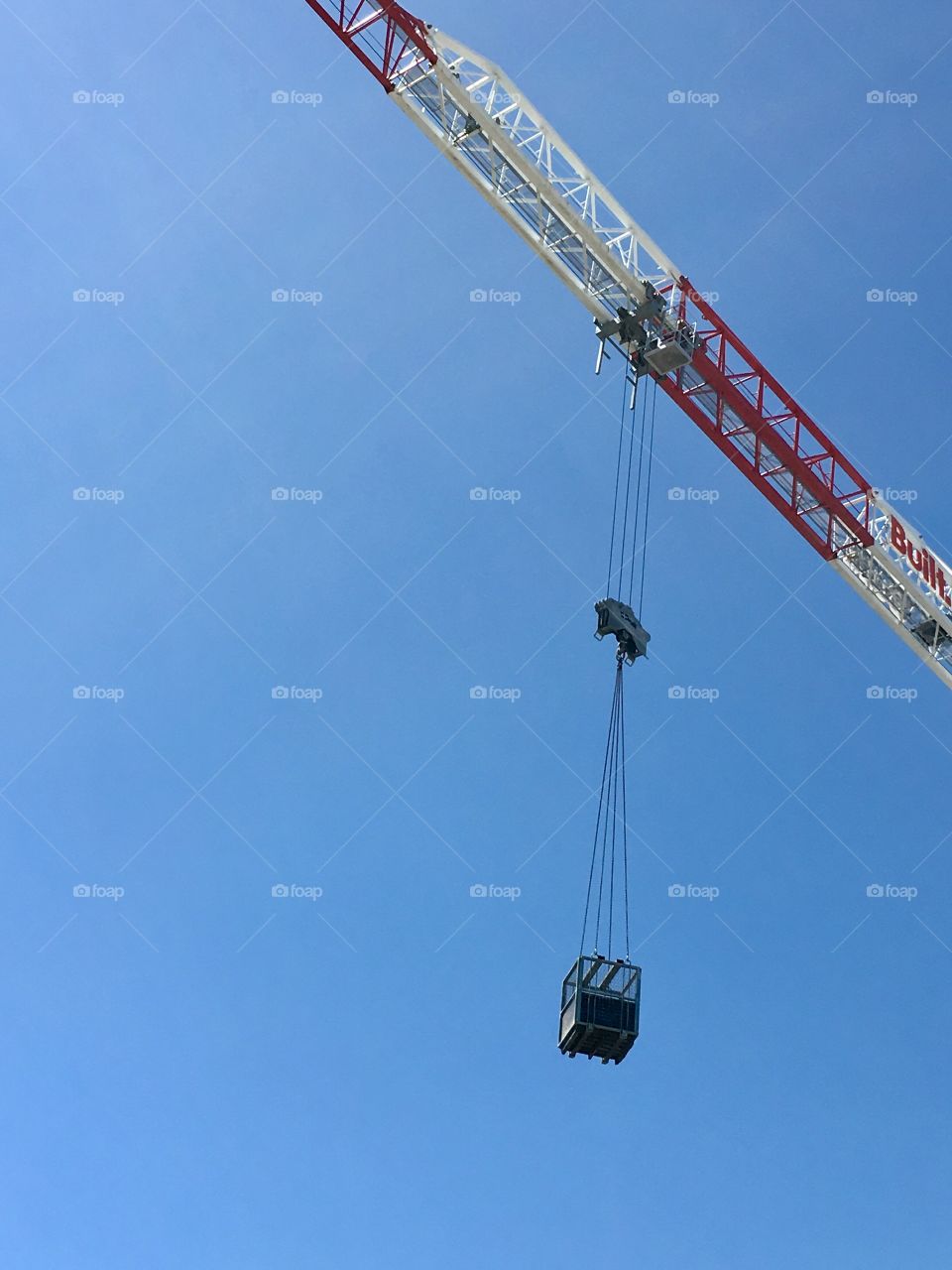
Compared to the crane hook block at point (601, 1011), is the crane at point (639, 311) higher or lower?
higher

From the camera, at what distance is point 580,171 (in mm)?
45812

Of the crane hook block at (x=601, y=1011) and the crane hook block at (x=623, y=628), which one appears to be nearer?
the crane hook block at (x=601, y=1011)

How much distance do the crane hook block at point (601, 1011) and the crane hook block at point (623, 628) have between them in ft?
28.8

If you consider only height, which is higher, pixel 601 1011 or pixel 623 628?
pixel 623 628

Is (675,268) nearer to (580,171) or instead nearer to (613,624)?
(580,171)

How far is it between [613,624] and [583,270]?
10.0 meters

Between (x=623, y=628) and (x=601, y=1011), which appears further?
(x=623, y=628)

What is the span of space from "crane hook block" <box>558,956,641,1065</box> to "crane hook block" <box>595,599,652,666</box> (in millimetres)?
8782

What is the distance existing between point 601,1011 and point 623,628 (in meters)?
10.2

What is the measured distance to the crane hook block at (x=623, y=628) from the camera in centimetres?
4347

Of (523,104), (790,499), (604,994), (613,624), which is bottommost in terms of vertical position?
(604,994)

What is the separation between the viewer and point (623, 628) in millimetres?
43688

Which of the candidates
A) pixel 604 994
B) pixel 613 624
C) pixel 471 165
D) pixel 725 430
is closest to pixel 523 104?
pixel 471 165

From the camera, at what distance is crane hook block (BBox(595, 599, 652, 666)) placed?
143ft
